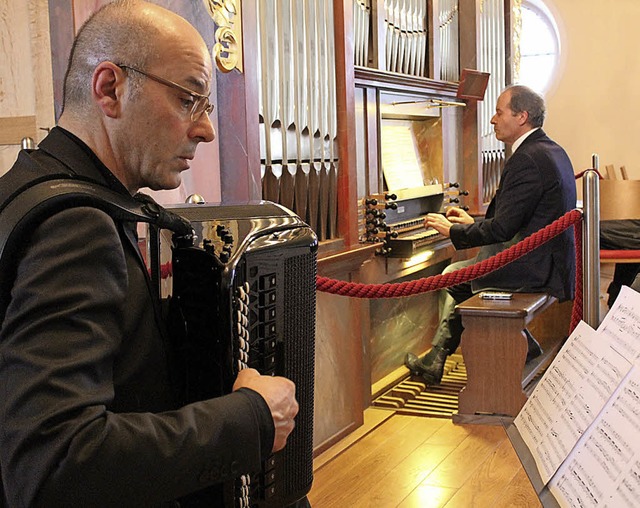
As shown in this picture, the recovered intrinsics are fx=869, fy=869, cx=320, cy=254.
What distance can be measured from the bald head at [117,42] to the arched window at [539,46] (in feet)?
29.8

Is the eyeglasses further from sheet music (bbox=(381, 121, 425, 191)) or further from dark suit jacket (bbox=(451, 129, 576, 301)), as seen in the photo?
sheet music (bbox=(381, 121, 425, 191))

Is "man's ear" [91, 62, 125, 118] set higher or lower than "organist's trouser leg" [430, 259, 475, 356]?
higher

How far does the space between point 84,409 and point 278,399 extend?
38 cm

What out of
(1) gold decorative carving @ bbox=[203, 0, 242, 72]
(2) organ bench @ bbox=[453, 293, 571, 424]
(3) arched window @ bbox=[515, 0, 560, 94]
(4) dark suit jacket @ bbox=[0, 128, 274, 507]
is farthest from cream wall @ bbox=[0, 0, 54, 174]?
(3) arched window @ bbox=[515, 0, 560, 94]

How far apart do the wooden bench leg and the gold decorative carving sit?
2138 mm

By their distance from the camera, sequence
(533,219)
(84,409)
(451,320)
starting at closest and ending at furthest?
1. (84,409)
2. (533,219)
3. (451,320)

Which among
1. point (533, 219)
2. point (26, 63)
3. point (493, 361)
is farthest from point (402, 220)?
point (26, 63)

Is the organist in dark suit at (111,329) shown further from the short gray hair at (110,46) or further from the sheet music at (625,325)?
the sheet music at (625,325)

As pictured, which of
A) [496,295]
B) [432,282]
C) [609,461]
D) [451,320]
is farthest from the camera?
[451,320]

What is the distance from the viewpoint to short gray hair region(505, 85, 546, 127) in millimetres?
5504

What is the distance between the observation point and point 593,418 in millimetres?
1865

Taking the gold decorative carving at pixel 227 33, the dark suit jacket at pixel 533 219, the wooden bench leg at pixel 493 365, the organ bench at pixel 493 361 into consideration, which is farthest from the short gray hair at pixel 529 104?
the gold decorative carving at pixel 227 33

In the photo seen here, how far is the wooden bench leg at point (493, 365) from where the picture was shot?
191 inches

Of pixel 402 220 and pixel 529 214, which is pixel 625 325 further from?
pixel 402 220
